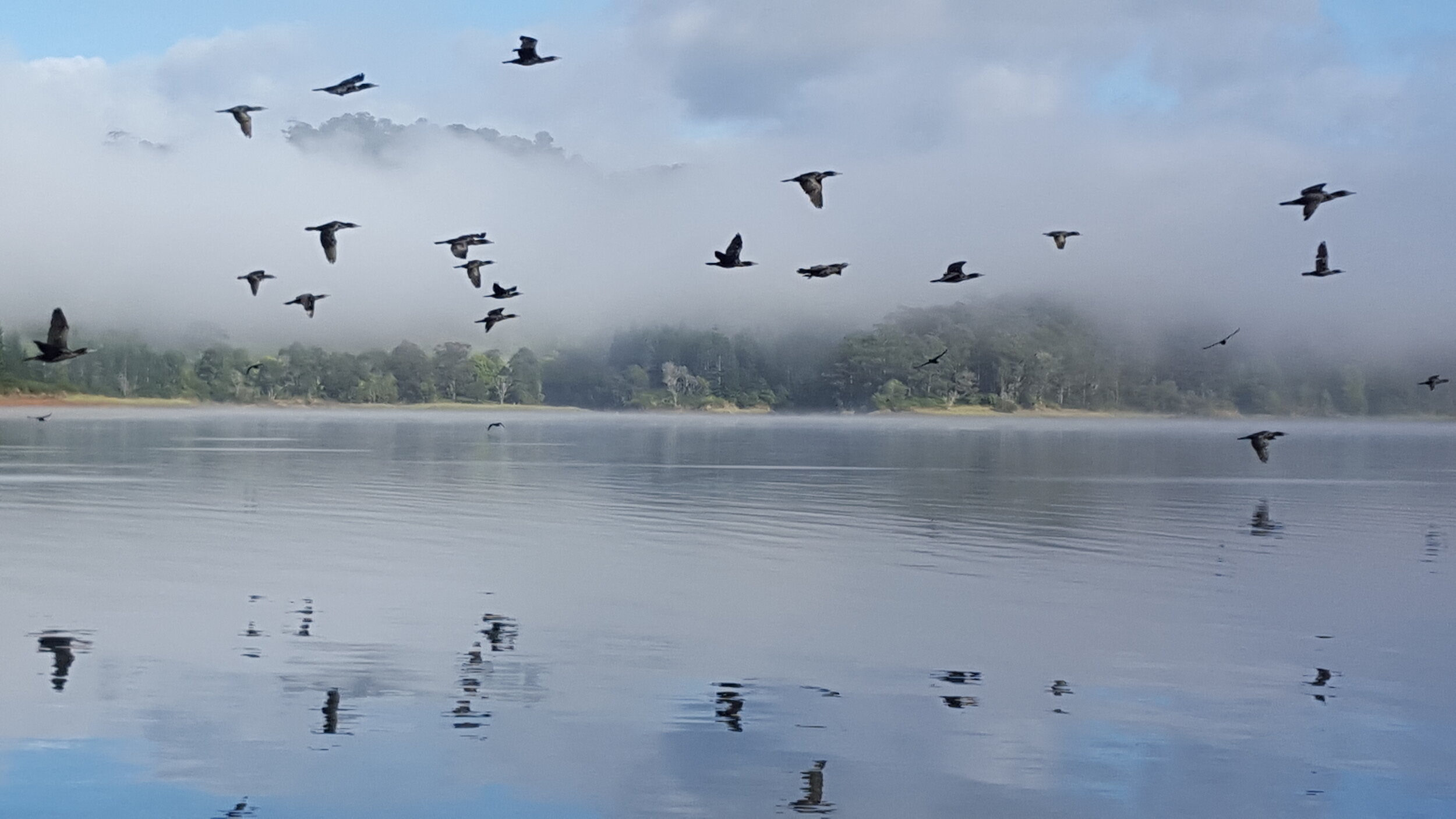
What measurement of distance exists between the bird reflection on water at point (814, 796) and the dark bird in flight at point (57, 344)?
1723 cm

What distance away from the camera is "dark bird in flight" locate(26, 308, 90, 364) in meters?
26.8

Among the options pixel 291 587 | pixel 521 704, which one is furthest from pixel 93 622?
pixel 521 704

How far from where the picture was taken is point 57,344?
27.4 meters

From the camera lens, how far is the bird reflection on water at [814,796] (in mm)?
13344

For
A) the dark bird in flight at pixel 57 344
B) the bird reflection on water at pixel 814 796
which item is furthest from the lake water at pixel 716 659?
the dark bird in flight at pixel 57 344

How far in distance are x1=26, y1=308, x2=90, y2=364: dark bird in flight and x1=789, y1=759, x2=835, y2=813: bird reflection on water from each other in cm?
1723

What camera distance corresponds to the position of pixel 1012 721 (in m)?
16.5

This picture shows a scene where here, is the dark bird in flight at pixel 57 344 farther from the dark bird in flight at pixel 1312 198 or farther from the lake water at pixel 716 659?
the dark bird in flight at pixel 1312 198

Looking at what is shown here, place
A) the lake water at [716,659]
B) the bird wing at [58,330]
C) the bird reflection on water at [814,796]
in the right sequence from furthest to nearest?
the bird wing at [58,330] → the lake water at [716,659] → the bird reflection on water at [814,796]

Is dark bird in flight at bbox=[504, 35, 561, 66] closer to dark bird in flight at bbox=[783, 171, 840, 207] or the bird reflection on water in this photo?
dark bird in flight at bbox=[783, 171, 840, 207]

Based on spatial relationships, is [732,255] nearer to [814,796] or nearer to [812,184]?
[812,184]

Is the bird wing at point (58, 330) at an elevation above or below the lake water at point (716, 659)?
above

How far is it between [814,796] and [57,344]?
746 inches

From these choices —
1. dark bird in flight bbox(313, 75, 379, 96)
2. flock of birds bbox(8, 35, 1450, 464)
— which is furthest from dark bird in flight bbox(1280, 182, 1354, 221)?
dark bird in flight bbox(313, 75, 379, 96)
